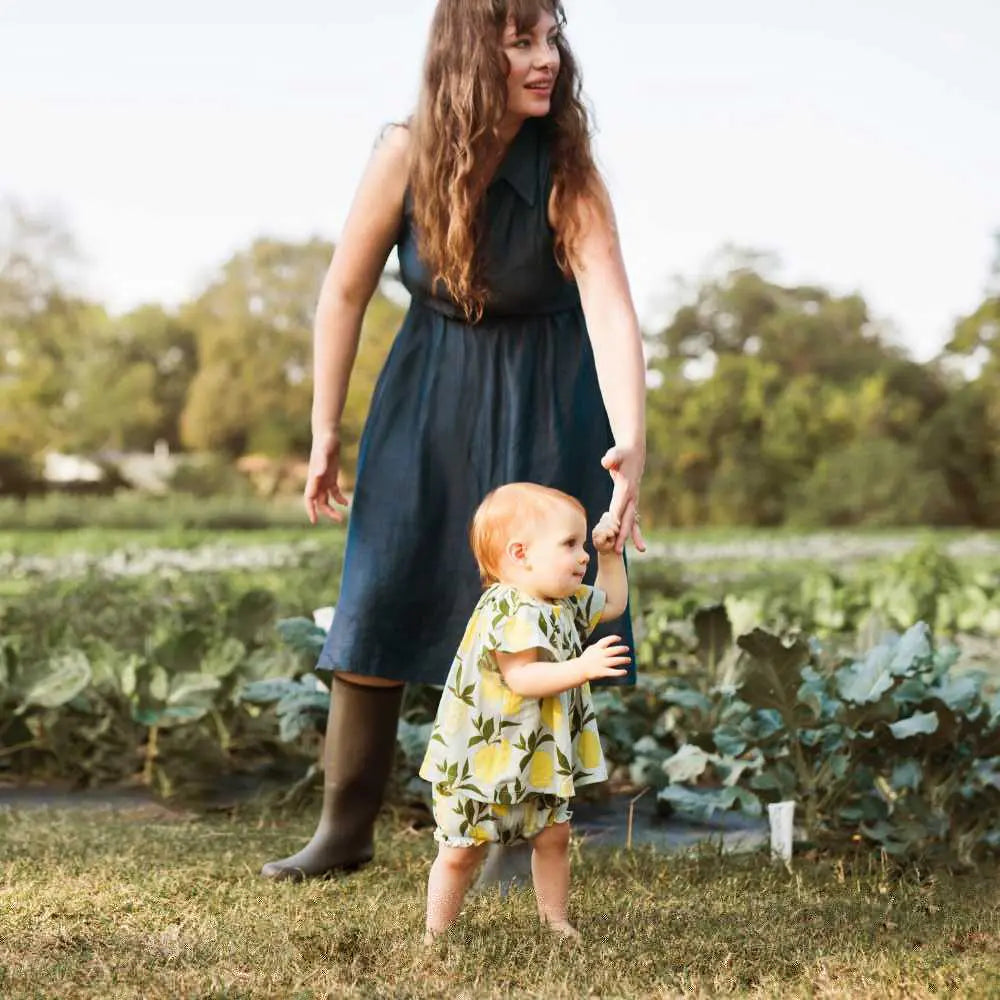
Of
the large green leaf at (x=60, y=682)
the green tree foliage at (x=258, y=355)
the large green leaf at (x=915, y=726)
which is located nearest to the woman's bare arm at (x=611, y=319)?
the large green leaf at (x=915, y=726)

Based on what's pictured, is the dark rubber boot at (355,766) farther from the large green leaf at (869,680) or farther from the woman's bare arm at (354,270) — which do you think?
the large green leaf at (869,680)

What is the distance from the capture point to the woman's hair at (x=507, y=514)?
228cm

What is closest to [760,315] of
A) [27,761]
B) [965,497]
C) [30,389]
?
[965,497]

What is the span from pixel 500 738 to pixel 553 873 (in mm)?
250

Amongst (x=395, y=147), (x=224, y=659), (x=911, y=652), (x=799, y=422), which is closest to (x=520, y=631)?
(x=395, y=147)

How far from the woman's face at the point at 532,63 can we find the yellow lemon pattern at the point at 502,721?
35.5 inches

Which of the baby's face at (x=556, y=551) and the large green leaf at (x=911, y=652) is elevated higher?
the baby's face at (x=556, y=551)

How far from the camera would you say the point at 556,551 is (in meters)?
2.26

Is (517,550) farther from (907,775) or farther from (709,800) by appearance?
(907,775)

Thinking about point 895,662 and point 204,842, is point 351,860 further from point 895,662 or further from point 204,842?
point 895,662

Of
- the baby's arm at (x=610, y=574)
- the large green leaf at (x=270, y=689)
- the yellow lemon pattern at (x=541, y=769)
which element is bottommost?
the large green leaf at (x=270, y=689)

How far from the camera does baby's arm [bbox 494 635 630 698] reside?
6.92ft

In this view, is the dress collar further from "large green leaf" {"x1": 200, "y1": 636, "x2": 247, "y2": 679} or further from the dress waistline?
"large green leaf" {"x1": 200, "y1": 636, "x2": 247, "y2": 679}

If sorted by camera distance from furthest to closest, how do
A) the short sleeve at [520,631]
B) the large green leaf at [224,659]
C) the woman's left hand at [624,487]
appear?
the large green leaf at [224,659] → the woman's left hand at [624,487] → the short sleeve at [520,631]
